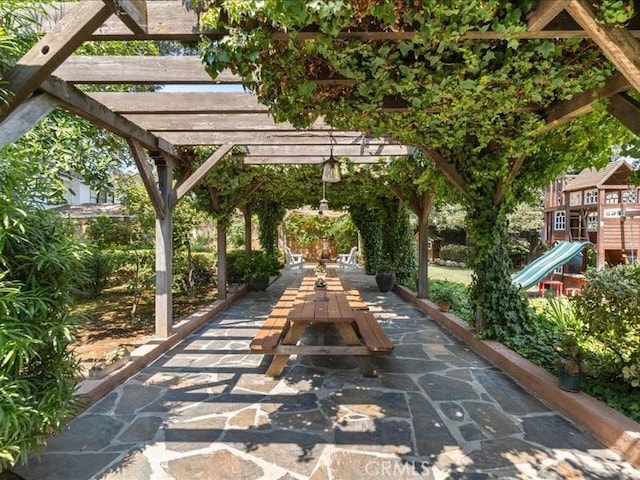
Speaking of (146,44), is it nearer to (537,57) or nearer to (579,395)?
(537,57)

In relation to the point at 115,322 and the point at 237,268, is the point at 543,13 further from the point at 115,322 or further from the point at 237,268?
the point at 237,268

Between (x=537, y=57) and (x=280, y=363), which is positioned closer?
(x=537, y=57)

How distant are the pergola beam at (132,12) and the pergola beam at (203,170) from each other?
2.96 m

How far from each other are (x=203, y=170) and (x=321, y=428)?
3673 mm

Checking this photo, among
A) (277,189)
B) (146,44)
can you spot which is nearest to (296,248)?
(277,189)

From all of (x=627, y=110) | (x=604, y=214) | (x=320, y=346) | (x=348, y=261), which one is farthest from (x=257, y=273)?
(x=604, y=214)

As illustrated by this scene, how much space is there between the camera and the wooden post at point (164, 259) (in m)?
4.74

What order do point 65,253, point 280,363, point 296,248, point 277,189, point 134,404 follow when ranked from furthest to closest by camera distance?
point 296,248
point 277,189
point 280,363
point 134,404
point 65,253

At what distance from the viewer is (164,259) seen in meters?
4.90

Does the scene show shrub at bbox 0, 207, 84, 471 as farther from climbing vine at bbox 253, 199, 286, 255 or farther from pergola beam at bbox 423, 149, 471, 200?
climbing vine at bbox 253, 199, 286, 255

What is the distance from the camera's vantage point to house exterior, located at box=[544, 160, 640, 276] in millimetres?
11414

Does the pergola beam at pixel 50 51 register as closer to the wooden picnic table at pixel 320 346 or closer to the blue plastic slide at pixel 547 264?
the wooden picnic table at pixel 320 346

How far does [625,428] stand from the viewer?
7.92 ft

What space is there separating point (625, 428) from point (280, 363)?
9.13 ft
